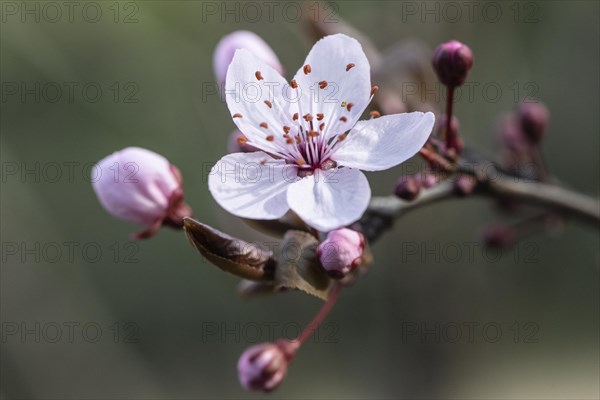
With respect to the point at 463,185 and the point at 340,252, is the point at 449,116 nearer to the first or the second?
the point at 463,185

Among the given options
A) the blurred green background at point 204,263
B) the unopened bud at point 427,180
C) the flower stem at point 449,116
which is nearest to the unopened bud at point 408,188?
the unopened bud at point 427,180

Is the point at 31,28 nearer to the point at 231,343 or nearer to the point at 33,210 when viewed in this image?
the point at 33,210

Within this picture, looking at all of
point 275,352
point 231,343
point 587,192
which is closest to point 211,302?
point 231,343

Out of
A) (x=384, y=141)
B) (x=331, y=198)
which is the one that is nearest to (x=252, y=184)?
(x=331, y=198)

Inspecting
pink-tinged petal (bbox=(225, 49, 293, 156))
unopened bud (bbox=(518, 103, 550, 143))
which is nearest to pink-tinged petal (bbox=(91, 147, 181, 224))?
pink-tinged petal (bbox=(225, 49, 293, 156))

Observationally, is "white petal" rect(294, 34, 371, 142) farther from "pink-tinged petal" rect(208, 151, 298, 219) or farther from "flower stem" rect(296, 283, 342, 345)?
"flower stem" rect(296, 283, 342, 345)

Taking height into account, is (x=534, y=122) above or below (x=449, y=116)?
below
